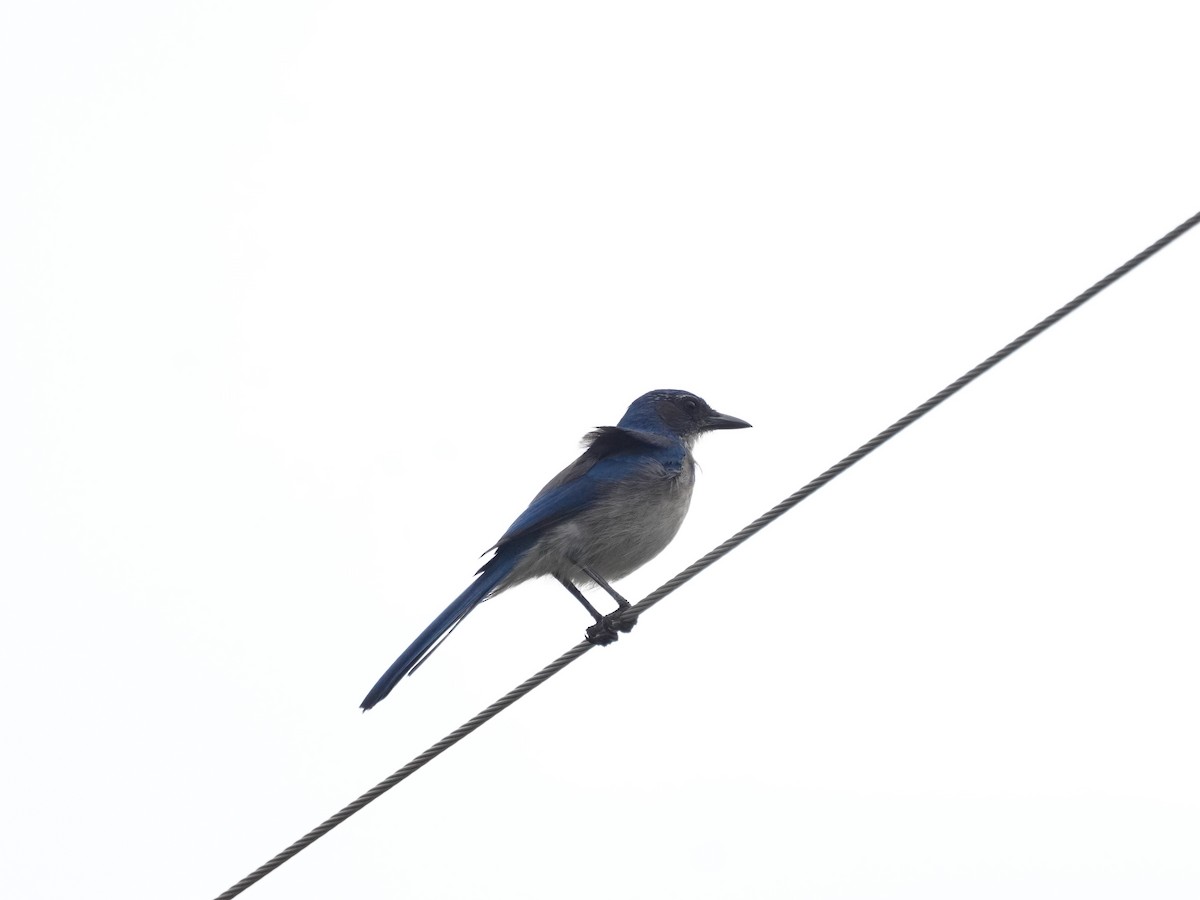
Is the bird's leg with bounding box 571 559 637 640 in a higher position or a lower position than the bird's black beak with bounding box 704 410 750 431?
lower

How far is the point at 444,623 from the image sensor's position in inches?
299

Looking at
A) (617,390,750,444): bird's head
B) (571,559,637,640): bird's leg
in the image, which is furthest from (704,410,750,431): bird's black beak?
(571,559,637,640): bird's leg

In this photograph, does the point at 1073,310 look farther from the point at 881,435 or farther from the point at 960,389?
the point at 881,435

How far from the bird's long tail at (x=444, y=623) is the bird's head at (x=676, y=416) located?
7.48 ft

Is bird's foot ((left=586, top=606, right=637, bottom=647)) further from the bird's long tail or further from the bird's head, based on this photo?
the bird's head

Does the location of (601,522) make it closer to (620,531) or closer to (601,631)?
(620,531)

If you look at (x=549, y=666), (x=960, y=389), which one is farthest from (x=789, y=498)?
(x=549, y=666)

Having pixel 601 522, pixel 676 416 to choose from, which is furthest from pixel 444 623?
pixel 676 416

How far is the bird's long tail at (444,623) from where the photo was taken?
7145mm

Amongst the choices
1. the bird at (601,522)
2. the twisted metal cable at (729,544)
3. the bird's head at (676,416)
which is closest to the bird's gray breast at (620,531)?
the bird at (601,522)

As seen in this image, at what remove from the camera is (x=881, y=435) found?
582 cm

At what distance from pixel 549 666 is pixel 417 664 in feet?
4.61

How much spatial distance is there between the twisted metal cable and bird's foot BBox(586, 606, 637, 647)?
5.79 ft

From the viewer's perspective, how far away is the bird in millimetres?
8469
